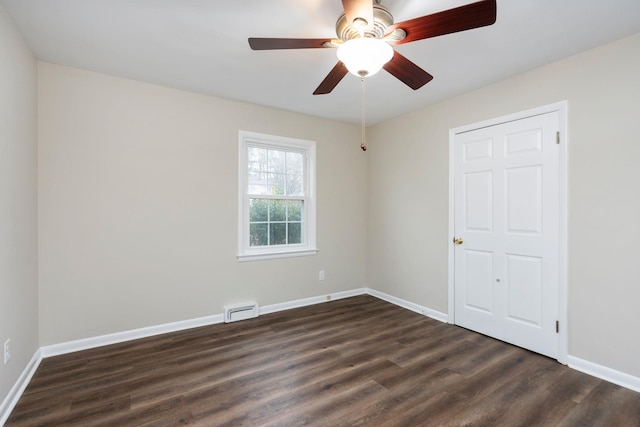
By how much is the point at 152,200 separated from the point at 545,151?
11.9ft

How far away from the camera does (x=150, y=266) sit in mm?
2963

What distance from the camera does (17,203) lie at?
2.06 m

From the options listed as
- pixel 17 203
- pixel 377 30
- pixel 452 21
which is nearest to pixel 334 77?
pixel 377 30

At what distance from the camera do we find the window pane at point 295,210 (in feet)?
12.7

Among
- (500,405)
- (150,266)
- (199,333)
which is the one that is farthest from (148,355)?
(500,405)

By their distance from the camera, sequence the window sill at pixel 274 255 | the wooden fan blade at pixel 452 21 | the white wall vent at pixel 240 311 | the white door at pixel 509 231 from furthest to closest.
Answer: the window sill at pixel 274 255 → the white wall vent at pixel 240 311 → the white door at pixel 509 231 → the wooden fan blade at pixel 452 21

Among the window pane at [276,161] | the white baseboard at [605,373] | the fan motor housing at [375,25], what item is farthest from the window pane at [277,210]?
the white baseboard at [605,373]

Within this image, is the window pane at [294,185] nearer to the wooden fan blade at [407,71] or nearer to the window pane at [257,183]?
the window pane at [257,183]

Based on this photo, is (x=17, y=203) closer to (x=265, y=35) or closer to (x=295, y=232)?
(x=265, y=35)

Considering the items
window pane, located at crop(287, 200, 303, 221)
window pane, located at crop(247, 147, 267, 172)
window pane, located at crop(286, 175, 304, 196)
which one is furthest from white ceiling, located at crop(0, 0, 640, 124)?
window pane, located at crop(287, 200, 303, 221)

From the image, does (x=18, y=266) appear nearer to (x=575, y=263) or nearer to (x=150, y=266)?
(x=150, y=266)

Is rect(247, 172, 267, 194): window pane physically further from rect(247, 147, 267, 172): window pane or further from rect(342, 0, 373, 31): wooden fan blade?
rect(342, 0, 373, 31): wooden fan blade

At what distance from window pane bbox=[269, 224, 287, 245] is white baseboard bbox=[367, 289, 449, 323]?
1.54m

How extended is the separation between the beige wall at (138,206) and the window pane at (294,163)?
0.29 metres
